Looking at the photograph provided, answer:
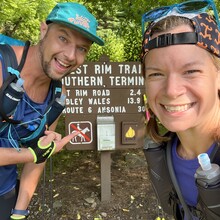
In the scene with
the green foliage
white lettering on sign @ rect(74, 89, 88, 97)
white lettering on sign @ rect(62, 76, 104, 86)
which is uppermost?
the green foliage

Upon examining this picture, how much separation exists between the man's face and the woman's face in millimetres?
880

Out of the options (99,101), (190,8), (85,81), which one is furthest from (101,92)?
(190,8)

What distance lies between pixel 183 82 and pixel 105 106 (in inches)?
98.5

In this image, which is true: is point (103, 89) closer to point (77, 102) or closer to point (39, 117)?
point (77, 102)

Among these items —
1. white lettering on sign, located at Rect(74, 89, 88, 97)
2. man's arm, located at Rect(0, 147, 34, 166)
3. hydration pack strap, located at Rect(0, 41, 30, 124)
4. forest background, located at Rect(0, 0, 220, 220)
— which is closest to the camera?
hydration pack strap, located at Rect(0, 41, 30, 124)

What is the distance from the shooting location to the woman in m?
1.15

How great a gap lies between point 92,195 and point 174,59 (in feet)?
9.68

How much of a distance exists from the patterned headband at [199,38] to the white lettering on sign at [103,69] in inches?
91.4

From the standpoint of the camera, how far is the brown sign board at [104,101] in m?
3.56

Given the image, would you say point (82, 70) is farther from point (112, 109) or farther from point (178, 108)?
point (178, 108)

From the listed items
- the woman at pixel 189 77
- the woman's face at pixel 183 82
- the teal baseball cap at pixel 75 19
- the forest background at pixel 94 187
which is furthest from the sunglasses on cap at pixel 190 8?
the forest background at pixel 94 187

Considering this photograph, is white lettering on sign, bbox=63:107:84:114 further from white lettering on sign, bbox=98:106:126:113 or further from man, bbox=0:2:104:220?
man, bbox=0:2:104:220

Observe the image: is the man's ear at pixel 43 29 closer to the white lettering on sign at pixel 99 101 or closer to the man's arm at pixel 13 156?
the man's arm at pixel 13 156

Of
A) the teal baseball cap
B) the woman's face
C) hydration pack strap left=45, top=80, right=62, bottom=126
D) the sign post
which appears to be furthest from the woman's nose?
the sign post
